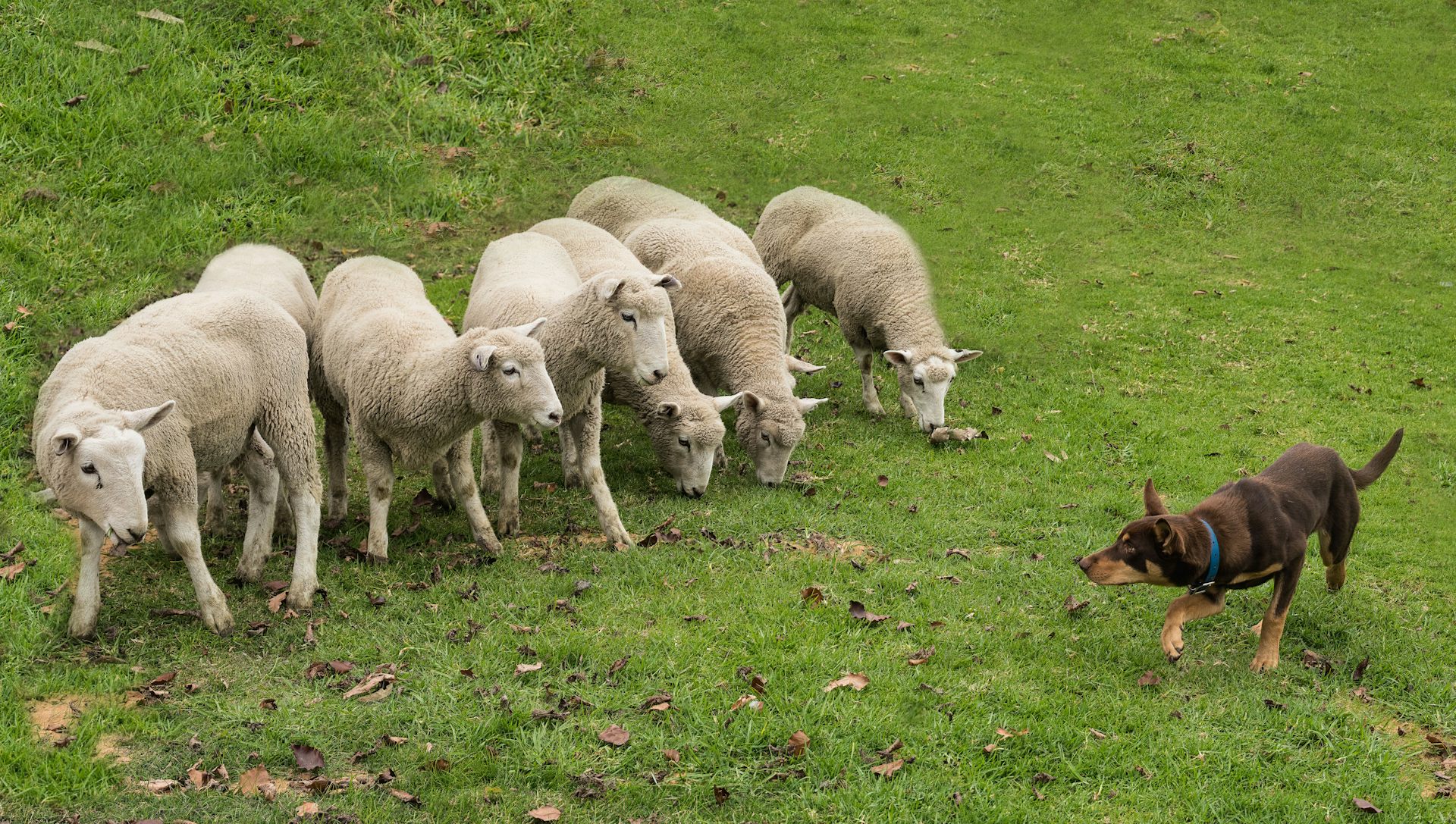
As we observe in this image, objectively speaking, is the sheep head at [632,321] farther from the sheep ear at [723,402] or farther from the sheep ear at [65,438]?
the sheep ear at [65,438]

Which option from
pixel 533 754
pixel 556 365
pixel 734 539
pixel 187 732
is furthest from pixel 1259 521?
pixel 187 732

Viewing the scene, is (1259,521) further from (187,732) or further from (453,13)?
(453,13)

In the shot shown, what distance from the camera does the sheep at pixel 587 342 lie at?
359 inches

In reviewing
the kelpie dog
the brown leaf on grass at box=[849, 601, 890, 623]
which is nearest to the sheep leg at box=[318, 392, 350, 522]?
the brown leaf on grass at box=[849, 601, 890, 623]

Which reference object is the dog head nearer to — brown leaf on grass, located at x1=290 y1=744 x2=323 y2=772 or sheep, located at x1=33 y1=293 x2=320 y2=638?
brown leaf on grass, located at x1=290 y1=744 x2=323 y2=772

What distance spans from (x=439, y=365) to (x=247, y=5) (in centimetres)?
1221

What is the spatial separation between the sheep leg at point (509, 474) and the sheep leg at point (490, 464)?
87 cm

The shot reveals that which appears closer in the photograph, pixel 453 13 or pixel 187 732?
pixel 187 732

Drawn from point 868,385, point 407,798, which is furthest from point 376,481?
point 868,385

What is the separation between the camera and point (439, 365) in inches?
334

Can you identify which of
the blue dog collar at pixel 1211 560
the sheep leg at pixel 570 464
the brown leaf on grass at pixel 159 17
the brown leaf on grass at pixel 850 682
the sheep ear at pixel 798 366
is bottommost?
the sheep leg at pixel 570 464

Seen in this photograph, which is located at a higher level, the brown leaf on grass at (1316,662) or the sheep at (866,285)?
the sheep at (866,285)

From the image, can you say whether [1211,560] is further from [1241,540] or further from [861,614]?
[861,614]

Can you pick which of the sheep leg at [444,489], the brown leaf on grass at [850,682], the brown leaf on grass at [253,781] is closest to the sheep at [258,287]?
the sheep leg at [444,489]
